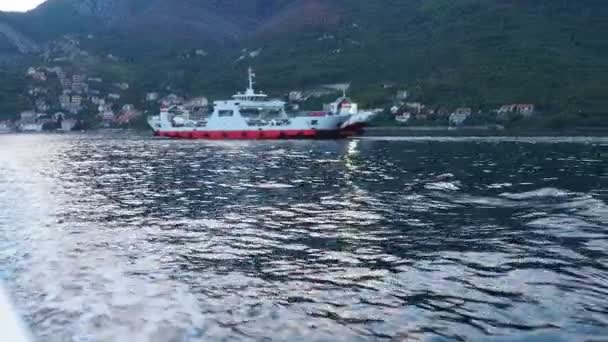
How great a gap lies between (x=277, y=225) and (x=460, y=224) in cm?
584

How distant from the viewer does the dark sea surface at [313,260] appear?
976 centimetres

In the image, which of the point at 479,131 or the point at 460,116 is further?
the point at 460,116

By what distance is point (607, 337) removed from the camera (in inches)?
345

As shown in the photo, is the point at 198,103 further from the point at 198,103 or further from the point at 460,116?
the point at 460,116

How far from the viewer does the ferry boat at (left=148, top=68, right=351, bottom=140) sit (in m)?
84.8

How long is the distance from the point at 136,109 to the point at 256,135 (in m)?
96.1

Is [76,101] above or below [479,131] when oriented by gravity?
above

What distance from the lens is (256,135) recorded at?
88.2 metres

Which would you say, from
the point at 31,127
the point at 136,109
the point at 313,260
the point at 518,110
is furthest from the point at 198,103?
the point at 313,260

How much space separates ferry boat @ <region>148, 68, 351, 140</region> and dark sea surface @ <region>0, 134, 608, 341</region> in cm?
5519

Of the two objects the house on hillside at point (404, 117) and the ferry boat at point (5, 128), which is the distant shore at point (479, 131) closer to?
the house on hillside at point (404, 117)

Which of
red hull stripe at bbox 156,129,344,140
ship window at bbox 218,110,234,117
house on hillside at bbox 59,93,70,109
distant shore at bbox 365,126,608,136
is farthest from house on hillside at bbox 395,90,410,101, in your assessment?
house on hillside at bbox 59,93,70,109

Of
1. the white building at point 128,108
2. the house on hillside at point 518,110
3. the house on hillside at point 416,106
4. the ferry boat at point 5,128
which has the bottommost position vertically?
the ferry boat at point 5,128

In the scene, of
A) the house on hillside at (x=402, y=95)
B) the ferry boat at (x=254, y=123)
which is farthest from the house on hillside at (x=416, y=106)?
A: the ferry boat at (x=254, y=123)
